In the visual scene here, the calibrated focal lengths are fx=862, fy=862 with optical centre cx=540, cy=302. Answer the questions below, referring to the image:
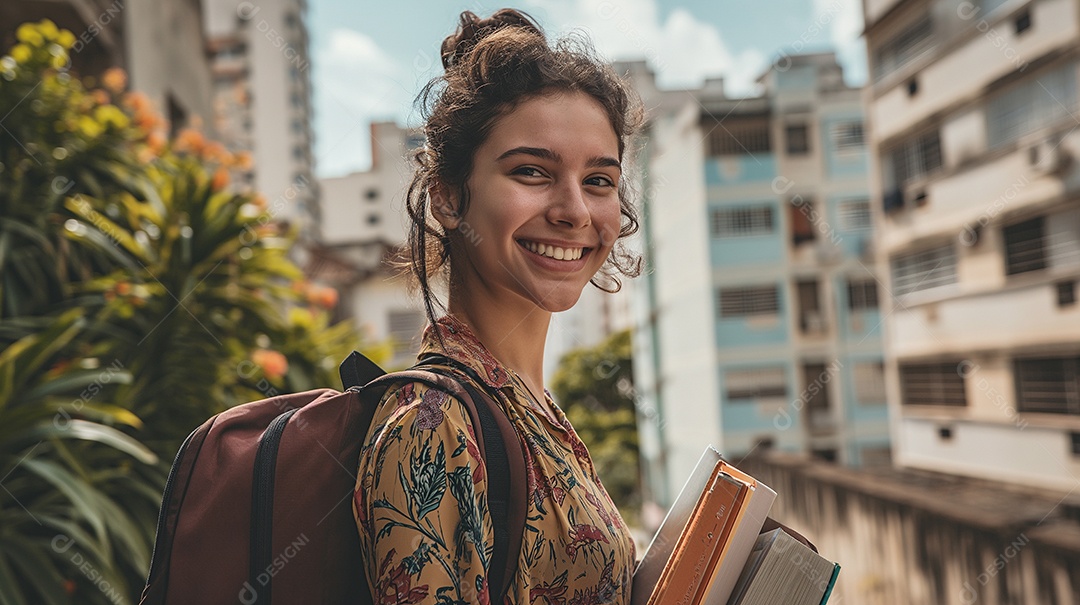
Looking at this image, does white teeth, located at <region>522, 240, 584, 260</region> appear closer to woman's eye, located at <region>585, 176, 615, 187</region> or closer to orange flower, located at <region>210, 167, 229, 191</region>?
woman's eye, located at <region>585, 176, 615, 187</region>

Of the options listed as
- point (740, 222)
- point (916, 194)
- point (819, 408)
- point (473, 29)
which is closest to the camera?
point (473, 29)

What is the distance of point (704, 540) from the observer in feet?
2.65

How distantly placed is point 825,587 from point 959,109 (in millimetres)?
10422

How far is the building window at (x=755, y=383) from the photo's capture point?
802 inches

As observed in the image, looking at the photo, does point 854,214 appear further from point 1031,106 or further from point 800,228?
point 1031,106

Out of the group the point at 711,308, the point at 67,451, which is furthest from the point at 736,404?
the point at 67,451

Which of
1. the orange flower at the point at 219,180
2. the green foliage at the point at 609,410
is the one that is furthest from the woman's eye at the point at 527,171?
the green foliage at the point at 609,410

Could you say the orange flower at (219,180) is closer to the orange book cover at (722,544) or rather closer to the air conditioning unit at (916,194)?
the orange book cover at (722,544)

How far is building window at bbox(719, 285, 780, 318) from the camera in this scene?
2048cm

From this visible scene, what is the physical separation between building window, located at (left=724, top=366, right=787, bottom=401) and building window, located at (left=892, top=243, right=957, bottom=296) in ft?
28.3

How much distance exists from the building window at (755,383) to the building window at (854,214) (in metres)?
3.93

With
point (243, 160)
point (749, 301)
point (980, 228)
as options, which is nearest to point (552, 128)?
point (243, 160)

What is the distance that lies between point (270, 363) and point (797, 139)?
64.7 ft

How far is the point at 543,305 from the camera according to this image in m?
0.97
